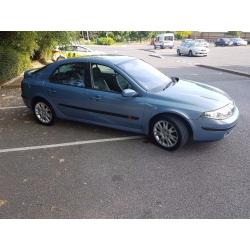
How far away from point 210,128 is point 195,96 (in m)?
0.63

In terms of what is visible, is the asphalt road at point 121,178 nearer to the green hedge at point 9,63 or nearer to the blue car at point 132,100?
the blue car at point 132,100

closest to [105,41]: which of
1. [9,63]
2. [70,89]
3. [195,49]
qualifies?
[195,49]

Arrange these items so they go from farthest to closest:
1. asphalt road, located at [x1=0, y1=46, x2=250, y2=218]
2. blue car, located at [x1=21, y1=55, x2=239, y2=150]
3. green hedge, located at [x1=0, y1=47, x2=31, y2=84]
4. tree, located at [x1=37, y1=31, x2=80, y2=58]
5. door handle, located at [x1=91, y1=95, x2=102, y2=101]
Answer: tree, located at [x1=37, y1=31, x2=80, y2=58] → green hedge, located at [x1=0, y1=47, x2=31, y2=84] → door handle, located at [x1=91, y1=95, x2=102, y2=101] → blue car, located at [x1=21, y1=55, x2=239, y2=150] → asphalt road, located at [x1=0, y1=46, x2=250, y2=218]

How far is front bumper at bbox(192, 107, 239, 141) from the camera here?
4211 mm

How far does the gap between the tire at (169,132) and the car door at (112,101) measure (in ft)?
0.93

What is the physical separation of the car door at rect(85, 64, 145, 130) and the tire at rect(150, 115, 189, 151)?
285mm

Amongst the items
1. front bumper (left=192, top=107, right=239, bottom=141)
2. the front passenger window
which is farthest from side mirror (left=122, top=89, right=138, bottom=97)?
front bumper (left=192, top=107, right=239, bottom=141)

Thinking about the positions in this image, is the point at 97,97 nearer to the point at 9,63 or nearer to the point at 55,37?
the point at 9,63

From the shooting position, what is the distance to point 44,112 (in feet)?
19.4

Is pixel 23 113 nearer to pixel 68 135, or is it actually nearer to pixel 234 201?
pixel 68 135

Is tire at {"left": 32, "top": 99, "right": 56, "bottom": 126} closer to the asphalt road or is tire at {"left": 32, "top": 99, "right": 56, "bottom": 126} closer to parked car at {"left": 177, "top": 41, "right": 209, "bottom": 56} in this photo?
the asphalt road

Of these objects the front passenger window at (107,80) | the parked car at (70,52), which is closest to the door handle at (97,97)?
the front passenger window at (107,80)

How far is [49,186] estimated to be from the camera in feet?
12.3

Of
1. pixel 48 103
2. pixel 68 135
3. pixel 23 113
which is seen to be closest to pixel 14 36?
pixel 23 113
